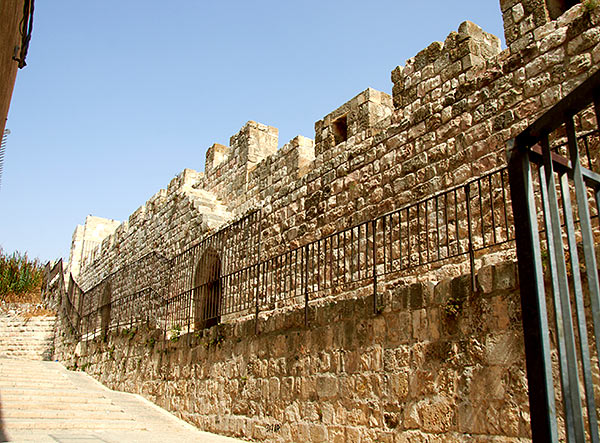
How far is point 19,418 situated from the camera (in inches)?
285

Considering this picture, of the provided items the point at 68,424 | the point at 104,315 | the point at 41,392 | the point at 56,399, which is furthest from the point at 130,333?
the point at 104,315

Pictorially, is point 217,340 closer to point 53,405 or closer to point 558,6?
point 53,405

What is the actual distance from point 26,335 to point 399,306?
1542 cm

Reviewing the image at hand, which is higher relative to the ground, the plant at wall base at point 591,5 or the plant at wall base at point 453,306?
the plant at wall base at point 591,5

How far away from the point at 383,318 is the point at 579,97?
142 inches

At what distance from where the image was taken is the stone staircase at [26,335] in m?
16.4

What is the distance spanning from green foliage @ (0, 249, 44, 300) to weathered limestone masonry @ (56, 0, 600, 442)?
1253 centimetres

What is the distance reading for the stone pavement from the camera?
667 centimetres

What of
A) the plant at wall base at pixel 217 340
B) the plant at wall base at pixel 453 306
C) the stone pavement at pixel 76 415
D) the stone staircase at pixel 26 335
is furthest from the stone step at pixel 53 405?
the stone staircase at pixel 26 335

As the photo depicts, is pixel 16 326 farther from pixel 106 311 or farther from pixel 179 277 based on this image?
pixel 179 277

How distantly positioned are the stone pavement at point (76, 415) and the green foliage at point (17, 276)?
11.3 metres

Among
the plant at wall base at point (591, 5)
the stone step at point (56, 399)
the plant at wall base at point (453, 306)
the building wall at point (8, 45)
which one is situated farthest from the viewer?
the stone step at point (56, 399)

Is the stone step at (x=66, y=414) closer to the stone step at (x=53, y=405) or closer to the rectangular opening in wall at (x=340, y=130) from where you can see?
the stone step at (x=53, y=405)

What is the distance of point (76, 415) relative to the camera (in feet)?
25.3
